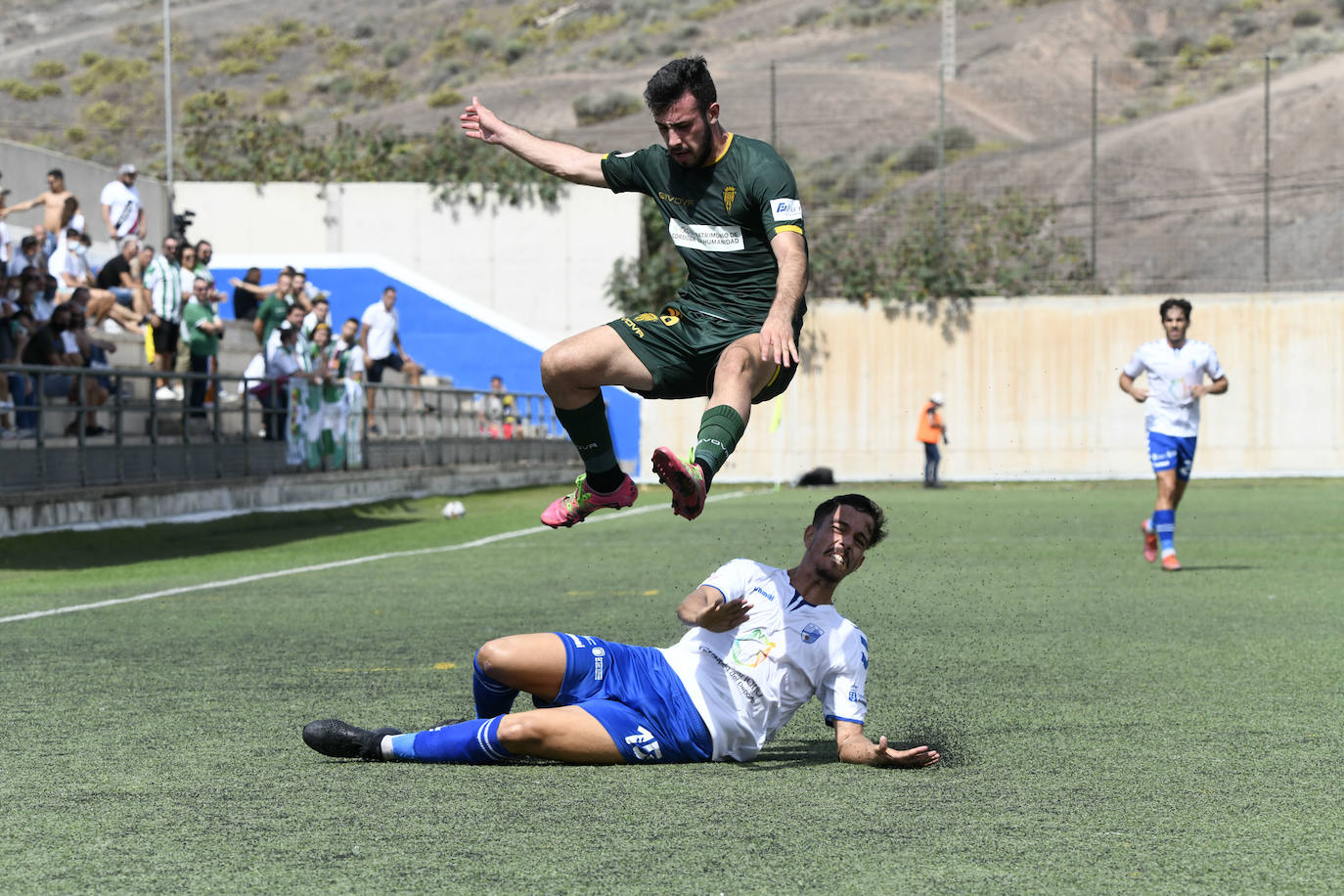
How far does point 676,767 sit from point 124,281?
1865cm

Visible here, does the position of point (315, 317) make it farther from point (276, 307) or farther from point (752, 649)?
point (752, 649)

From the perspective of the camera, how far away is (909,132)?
148ft

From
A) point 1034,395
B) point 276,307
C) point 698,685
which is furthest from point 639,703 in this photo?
point 1034,395

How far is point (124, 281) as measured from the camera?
22547 mm

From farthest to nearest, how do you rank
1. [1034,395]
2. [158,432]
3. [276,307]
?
[1034,395] → [276,307] → [158,432]

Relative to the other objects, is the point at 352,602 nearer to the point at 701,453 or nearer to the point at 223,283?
the point at 701,453

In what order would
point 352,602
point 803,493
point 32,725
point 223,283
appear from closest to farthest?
point 32,725 < point 352,602 < point 803,493 < point 223,283

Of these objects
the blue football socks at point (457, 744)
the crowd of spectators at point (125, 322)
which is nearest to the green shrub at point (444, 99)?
the crowd of spectators at point (125, 322)

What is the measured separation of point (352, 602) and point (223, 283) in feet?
90.1

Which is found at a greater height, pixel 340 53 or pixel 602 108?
pixel 340 53

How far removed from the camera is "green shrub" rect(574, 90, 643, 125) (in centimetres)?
8144

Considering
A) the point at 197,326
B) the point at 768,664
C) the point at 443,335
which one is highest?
the point at 443,335

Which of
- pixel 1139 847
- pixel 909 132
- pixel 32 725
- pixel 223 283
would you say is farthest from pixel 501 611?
pixel 909 132

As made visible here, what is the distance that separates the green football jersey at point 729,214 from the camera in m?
6.74
